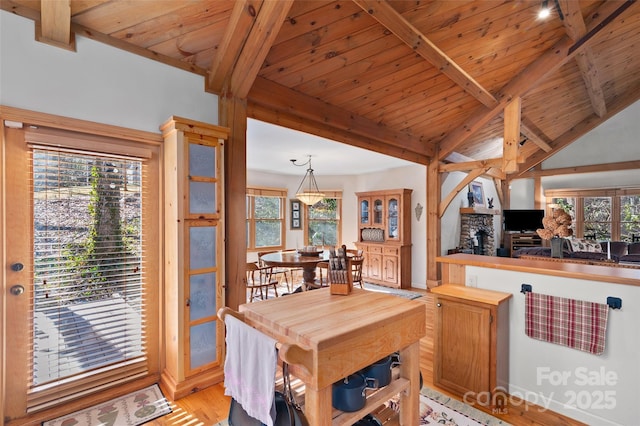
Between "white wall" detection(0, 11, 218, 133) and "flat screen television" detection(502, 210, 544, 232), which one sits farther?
"flat screen television" detection(502, 210, 544, 232)

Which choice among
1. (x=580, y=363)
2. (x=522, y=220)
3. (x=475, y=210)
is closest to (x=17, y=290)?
(x=580, y=363)

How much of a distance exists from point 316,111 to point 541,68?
3124 mm

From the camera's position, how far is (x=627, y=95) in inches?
260

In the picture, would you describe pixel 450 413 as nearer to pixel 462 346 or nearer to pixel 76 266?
pixel 462 346

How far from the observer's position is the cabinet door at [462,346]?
7.23 feet

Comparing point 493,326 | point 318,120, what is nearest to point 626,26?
point 318,120

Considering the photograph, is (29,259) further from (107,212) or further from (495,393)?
(495,393)

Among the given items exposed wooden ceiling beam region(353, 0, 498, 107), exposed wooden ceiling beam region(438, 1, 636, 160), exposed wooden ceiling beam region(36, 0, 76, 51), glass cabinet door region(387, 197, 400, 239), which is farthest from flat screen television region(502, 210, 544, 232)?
exposed wooden ceiling beam region(36, 0, 76, 51)

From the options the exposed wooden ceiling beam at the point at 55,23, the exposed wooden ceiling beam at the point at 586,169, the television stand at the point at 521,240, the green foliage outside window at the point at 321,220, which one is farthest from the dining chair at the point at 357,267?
the exposed wooden ceiling beam at the point at 586,169

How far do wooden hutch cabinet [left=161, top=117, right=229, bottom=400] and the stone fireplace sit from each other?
5.74m

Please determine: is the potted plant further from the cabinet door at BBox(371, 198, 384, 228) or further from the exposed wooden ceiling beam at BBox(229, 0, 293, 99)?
the cabinet door at BBox(371, 198, 384, 228)

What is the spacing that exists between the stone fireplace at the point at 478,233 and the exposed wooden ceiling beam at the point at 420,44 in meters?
3.20

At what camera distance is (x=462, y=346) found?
2.32 metres

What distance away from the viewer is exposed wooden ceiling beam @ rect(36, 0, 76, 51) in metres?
1.85
